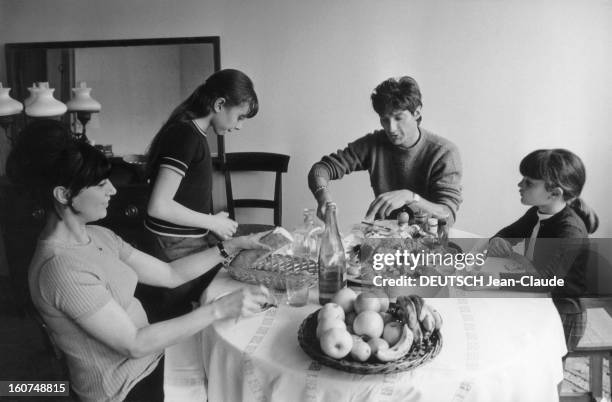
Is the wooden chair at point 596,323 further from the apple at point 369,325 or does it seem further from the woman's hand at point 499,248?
the apple at point 369,325

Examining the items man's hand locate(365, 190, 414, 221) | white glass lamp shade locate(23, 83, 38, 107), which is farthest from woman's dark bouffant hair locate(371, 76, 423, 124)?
white glass lamp shade locate(23, 83, 38, 107)

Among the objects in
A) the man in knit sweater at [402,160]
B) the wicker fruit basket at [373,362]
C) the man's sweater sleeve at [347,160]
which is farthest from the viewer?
the man's sweater sleeve at [347,160]

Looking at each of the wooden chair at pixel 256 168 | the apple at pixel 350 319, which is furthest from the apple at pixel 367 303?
the wooden chair at pixel 256 168

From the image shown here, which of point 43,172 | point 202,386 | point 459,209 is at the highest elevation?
point 43,172

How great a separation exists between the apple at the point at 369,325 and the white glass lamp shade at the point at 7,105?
73.2 inches

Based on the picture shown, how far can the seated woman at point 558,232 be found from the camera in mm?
1191

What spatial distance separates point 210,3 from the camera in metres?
2.08

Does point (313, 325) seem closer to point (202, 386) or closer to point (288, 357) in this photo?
point (288, 357)

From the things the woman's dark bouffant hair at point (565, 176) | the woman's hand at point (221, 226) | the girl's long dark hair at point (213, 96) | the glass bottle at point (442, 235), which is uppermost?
the girl's long dark hair at point (213, 96)

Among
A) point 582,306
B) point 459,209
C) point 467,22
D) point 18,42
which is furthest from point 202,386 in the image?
point 18,42

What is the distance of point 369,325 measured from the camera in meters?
0.84

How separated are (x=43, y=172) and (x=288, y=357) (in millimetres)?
505

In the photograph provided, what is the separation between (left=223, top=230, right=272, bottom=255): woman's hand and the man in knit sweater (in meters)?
0.40

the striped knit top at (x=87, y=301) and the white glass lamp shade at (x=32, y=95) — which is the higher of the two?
the white glass lamp shade at (x=32, y=95)
